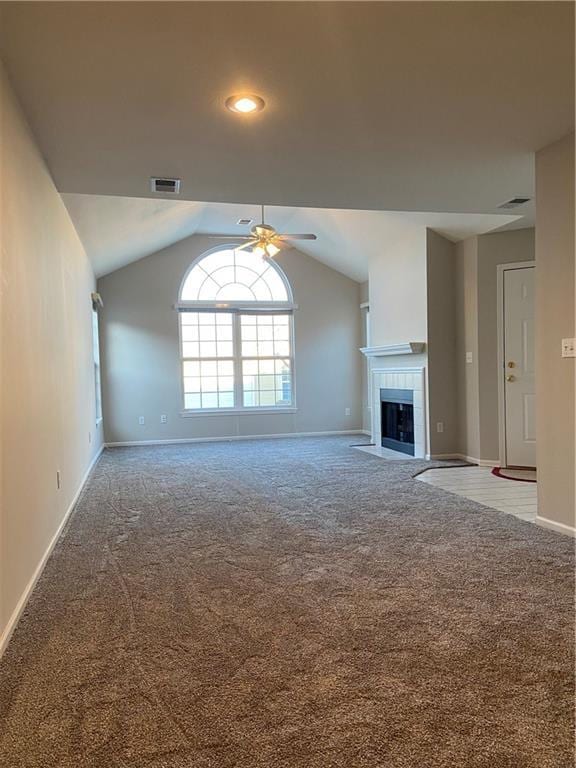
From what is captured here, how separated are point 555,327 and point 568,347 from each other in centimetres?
18

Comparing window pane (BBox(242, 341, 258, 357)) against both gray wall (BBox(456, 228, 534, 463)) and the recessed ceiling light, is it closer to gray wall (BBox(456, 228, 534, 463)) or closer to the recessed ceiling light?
gray wall (BBox(456, 228, 534, 463))

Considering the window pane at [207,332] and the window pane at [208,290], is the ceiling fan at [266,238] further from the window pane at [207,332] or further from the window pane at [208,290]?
the window pane at [207,332]

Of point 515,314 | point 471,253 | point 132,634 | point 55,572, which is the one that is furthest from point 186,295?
point 132,634

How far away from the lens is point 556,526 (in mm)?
3240

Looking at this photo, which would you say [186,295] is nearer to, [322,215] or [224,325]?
[224,325]

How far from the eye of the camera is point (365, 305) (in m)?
9.03

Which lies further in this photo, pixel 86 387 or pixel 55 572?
pixel 86 387

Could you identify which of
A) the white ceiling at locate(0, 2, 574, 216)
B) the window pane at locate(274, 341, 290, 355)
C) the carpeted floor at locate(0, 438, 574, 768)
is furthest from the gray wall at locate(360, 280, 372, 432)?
the carpeted floor at locate(0, 438, 574, 768)

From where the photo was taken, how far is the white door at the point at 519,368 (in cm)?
550

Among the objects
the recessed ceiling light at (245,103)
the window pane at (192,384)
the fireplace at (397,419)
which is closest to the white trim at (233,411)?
the window pane at (192,384)

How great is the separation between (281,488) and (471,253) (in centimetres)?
336

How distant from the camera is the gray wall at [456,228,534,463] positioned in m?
5.66

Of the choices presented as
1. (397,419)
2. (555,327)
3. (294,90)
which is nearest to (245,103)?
(294,90)

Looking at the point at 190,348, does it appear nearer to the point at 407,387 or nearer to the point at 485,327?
the point at 407,387
